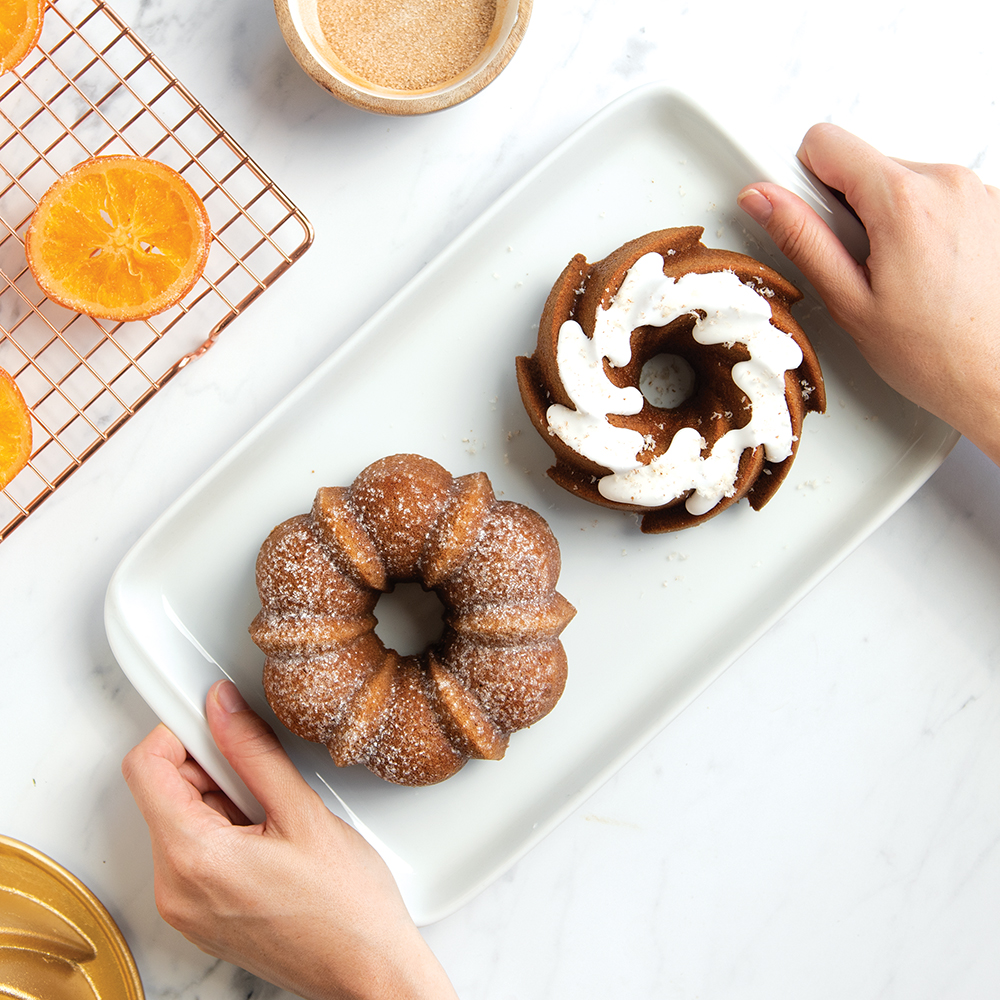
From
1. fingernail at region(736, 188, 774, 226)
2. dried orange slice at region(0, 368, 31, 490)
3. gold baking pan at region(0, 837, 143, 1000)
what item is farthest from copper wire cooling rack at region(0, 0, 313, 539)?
fingernail at region(736, 188, 774, 226)

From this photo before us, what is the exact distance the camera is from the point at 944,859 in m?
1.99

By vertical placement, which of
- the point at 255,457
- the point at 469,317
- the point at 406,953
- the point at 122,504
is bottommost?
the point at 406,953

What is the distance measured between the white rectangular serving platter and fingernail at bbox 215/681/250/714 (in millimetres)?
57

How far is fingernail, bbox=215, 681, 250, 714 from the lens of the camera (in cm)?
170

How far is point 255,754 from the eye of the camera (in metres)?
1.64

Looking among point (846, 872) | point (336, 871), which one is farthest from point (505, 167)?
point (846, 872)

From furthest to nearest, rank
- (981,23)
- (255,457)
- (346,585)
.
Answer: (981,23) → (255,457) → (346,585)

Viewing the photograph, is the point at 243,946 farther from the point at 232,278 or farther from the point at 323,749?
the point at 232,278

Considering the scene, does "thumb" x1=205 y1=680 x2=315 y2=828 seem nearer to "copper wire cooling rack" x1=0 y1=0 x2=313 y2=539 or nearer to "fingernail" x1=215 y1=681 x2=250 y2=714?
"fingernail" x1=215 y1=681 x2=250 y2=714

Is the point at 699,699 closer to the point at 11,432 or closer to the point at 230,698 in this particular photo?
the point at 230,698

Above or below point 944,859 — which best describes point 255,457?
below

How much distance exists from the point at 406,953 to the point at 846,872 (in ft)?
3.71

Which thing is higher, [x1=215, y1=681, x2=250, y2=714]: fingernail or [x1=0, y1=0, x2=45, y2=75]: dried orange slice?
[x1=0, y1=0, x2=45, y2=75]: dried orange slice

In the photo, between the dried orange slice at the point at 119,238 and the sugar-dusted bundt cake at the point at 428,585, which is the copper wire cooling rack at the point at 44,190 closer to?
the dried orange slice at the point at 119,238
